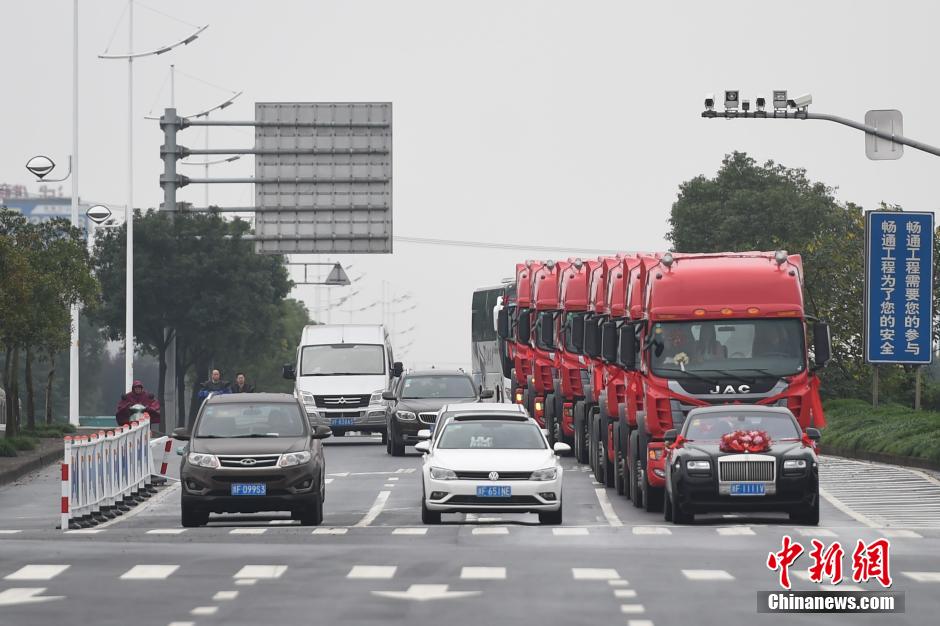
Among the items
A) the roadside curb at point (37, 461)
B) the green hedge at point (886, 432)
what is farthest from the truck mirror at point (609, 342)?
the roadside curb at point (37, 461)

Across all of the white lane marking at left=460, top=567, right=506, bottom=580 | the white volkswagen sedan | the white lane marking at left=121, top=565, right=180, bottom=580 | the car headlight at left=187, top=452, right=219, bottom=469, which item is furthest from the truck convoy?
the white lane marking at left=121, top=565, right=180, bottom=580

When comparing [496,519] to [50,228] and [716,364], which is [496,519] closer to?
[716,364]

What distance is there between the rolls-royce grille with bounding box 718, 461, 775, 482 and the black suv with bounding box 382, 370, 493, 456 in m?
16.9

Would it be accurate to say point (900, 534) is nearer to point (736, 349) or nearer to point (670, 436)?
point (670, 436)

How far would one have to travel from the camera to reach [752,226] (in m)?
97.8

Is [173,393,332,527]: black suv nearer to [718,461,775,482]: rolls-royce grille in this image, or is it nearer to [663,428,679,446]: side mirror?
[663,428,679,446]: side mirror

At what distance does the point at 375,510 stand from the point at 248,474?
4.35 m

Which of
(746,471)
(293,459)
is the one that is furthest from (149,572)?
(746,471)

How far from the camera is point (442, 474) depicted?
24.7 meters

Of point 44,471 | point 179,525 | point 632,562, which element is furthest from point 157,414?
point 632,562

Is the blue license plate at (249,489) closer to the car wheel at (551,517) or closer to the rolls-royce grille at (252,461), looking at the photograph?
the rolls-royce grille at (252,461)

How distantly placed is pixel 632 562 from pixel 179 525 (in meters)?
10.2

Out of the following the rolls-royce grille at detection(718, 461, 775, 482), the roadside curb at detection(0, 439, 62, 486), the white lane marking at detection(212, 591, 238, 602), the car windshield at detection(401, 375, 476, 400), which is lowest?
the roadside curb at detection(0, 439, 62, 486)

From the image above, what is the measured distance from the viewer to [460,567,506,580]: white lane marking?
51.3 ft
